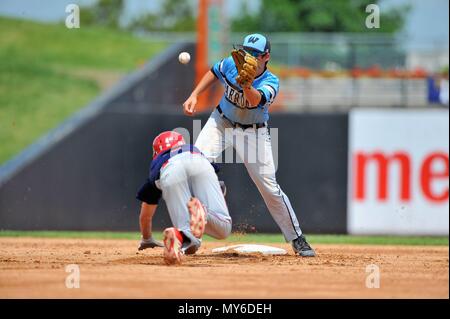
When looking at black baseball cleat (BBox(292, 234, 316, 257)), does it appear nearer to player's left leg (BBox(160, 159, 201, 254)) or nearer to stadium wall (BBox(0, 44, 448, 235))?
player's left leg (BBox(160, 159, 201, 254))

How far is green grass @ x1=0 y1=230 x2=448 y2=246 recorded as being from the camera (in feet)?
41.6

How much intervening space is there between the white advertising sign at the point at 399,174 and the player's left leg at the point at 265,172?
4.57m

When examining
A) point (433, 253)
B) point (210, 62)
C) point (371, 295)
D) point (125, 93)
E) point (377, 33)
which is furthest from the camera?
point (377, 33)

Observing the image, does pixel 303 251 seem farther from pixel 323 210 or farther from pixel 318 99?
pixel 318 99

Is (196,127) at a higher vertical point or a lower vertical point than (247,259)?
higher

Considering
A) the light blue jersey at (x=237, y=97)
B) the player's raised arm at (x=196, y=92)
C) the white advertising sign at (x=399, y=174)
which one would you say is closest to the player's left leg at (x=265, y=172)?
the light blue jersey at (x=237, y=97)

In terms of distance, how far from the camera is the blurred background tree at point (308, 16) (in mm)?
35719

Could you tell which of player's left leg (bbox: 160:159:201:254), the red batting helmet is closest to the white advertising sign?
the red batting helmet

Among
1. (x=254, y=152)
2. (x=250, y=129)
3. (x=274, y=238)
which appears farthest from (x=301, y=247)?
(x=274, y=238)

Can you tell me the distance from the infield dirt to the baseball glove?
156cm

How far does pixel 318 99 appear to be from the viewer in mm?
20750

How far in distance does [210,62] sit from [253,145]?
970cm

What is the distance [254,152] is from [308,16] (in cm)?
2828

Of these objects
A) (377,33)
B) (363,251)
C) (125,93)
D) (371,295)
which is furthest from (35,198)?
(377,33)
